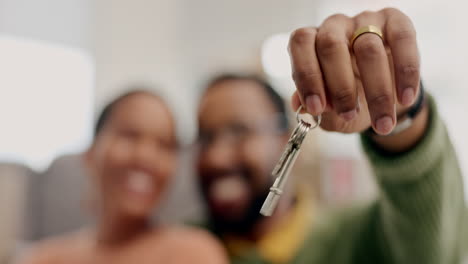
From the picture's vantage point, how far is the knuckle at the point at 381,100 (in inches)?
10.8

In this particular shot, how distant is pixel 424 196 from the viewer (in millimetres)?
A: 498

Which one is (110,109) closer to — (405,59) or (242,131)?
(242,131)

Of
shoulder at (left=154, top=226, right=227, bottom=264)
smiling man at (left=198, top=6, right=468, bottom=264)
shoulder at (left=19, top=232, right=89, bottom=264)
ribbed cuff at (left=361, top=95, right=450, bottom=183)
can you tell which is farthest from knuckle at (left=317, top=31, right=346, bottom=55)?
shoulder at (left=19, top=232, right=89, bottom=264)

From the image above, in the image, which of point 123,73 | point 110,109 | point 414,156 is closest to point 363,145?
point 414,156

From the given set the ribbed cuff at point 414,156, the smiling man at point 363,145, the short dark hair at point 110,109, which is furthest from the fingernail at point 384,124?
the short dark hair at point 110,109

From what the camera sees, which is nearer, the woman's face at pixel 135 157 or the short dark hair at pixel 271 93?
the woman's face at pixel 135 157

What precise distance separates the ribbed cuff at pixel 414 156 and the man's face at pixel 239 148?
0.34 metres

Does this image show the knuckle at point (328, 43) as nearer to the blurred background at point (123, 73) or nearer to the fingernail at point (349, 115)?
the fingernail at point (349, 115)

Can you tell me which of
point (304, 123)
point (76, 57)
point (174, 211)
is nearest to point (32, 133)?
point (76, 57)

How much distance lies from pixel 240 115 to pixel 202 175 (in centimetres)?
13

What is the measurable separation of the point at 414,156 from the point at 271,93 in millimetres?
413

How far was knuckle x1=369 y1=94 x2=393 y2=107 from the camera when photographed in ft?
0.90

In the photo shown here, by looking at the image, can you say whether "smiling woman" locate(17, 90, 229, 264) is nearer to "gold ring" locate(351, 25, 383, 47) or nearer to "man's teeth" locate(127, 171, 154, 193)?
"man's teeth" locate(127, 171, 154, 193)

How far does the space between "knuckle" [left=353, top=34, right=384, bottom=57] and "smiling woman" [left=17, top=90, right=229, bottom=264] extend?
1.49 ft
